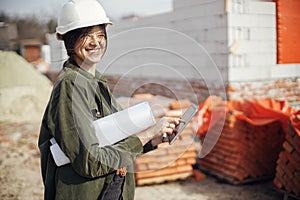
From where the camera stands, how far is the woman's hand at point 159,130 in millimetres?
1808

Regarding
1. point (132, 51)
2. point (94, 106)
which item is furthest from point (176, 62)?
point (94, 106)

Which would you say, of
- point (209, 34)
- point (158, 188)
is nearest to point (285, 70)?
point (209, 34)

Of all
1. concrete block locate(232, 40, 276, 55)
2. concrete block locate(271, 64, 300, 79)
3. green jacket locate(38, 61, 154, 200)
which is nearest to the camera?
green jacket locate(38, 61, 154, 200)

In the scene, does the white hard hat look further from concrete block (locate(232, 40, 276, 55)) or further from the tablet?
concrete block (locate(232, 40, 276, 55))

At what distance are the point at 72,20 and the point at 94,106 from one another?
0.41m

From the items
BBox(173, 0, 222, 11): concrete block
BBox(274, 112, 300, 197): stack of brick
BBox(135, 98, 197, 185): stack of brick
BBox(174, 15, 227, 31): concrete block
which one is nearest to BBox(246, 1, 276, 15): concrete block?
BBox(174, 15, 227, 31): concrete block

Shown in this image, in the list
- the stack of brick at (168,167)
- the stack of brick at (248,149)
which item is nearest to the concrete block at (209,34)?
the stack of brick at (248,149)

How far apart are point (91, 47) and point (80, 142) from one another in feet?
1.55

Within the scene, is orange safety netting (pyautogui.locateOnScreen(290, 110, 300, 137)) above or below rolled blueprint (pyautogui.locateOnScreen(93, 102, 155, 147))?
below

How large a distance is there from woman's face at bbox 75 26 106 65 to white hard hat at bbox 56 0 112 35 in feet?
0.17

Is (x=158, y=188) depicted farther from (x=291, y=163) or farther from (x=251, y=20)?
(x=251, y=20)

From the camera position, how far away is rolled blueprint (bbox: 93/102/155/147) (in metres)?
1.67

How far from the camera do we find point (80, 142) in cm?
158

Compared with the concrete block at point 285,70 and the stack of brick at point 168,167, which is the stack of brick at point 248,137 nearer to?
the stack of brick at point 168,167
